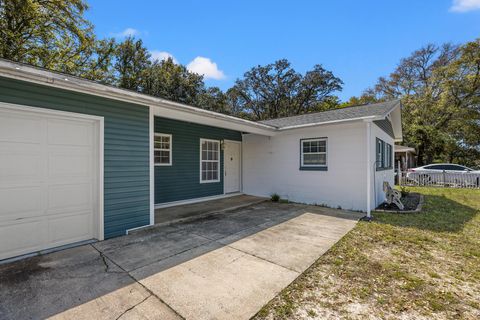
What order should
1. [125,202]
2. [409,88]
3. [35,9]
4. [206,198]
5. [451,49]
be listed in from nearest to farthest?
[125,202], [206,198], [35,9], [451,49], [409,88]

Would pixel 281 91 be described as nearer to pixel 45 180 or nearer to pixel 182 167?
pixel 182 167

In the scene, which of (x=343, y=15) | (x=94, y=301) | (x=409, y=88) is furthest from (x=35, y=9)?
(x=409, y=88)

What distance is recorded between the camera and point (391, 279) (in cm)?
303

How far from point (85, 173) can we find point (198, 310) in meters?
3.30

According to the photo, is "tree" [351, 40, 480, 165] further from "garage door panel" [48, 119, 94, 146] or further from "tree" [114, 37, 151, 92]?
"tree" [114, 37, 151, 92]

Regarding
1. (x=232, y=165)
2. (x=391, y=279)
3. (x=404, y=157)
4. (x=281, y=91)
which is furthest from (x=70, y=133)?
(x=281, y=91)

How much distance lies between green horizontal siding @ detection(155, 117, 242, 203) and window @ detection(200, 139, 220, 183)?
16 cm

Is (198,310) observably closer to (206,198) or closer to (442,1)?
(206,198)

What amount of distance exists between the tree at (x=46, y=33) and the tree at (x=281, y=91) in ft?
61.4

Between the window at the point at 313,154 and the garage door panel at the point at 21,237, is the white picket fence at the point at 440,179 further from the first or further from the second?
the garage door panel at the point at 21,237

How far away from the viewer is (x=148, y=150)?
4.99 metres

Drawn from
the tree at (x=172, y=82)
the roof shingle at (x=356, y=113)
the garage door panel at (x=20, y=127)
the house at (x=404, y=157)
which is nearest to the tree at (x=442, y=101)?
the house at (x=404, y=157)

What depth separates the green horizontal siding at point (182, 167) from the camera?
730cm

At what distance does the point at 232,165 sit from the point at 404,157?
18.1 meters
